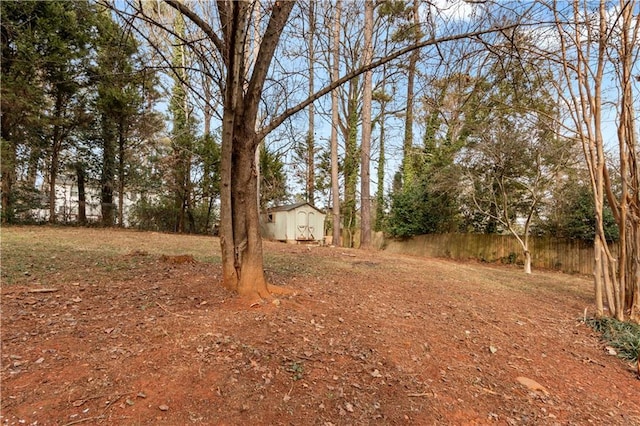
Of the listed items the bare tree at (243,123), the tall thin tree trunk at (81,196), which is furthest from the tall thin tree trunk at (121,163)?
the bare tree at (243,123)

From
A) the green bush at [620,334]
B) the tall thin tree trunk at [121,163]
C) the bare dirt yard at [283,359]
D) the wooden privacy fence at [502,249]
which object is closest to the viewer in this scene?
the bare dirt yard at [283,359]

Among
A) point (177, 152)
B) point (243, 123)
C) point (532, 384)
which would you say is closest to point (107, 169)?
point (177, 152)

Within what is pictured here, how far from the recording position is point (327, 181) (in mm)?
17234

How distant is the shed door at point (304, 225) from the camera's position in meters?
13.4

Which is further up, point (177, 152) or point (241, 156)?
point (177, 152)

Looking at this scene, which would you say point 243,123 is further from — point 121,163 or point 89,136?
point 89,136

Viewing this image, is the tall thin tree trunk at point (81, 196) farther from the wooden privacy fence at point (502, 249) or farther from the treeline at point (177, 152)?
the wooden privacy fence at point (502, 249)

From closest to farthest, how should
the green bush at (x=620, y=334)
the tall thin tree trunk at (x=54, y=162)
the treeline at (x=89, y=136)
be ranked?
1. the green bush at (x=620, y=334)
2. the treeline at (x=89, y=136)
3. the tall thin tree trunk at (x=54, y=162)

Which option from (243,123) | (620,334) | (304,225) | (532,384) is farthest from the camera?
(304,225)

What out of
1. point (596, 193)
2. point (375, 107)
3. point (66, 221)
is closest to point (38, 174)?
point (66, 221)

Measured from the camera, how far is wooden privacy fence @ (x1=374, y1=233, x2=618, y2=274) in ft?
32.1

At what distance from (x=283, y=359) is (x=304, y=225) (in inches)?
445

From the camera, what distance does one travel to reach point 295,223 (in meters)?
13.3

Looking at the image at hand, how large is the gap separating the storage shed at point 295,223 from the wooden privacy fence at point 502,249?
3125mm
